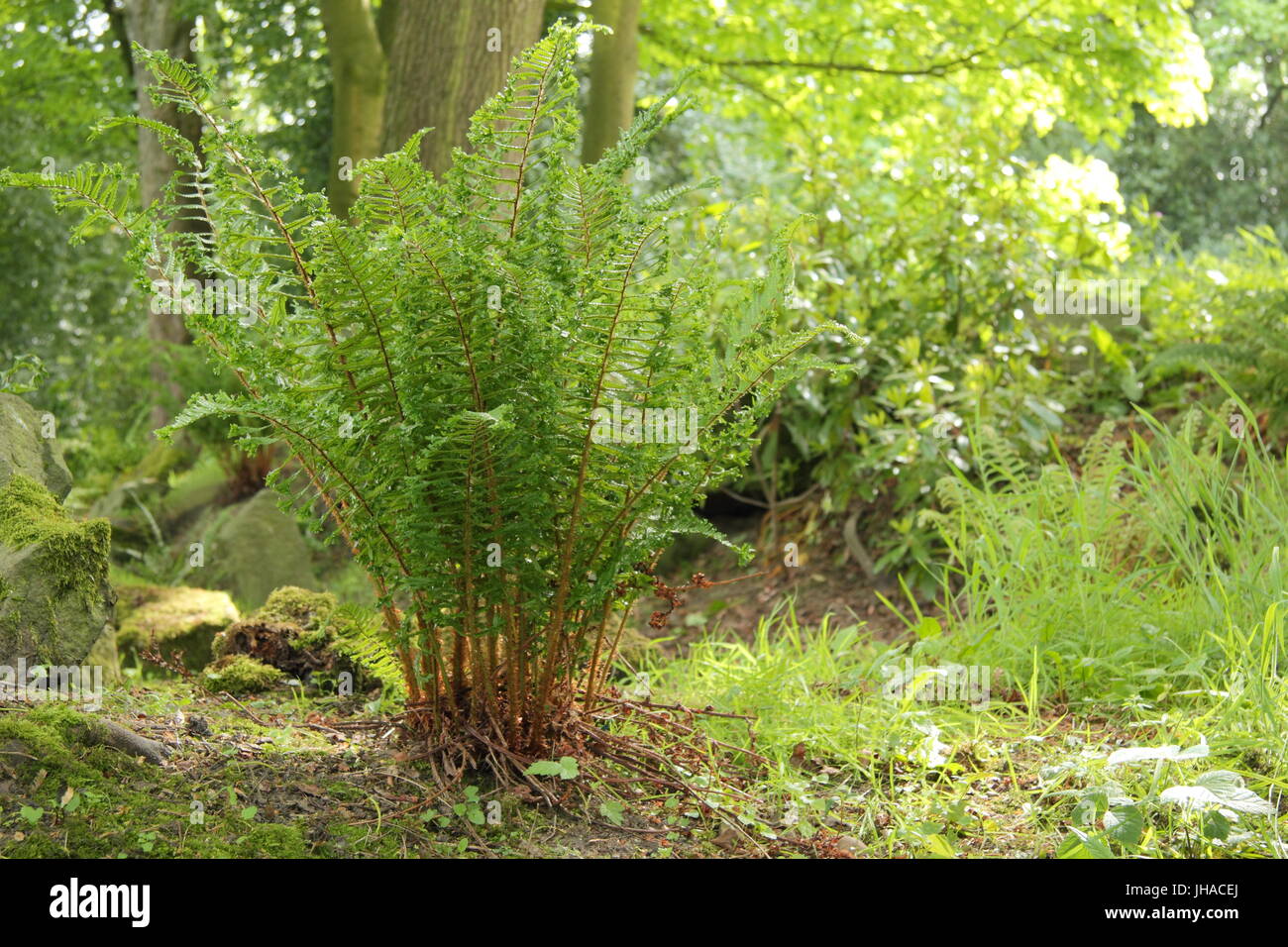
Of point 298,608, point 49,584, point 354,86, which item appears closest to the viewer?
point 49,584

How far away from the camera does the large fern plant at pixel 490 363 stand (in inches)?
86.3

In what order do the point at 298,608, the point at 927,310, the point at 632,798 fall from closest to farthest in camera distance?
the point at 632,798 < the point at 298,608 < the point at 927,310

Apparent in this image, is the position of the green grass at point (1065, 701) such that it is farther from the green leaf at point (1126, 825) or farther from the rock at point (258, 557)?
the rock at point (258, 557)

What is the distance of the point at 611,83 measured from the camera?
674 centimetres

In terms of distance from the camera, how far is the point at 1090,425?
6184mm

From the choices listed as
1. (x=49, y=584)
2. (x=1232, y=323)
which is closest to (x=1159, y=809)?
(x=49, y=584)

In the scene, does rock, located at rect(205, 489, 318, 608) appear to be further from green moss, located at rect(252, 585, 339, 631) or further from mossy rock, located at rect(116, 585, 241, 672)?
green moss, located at rect(252, 585, 339, 631)

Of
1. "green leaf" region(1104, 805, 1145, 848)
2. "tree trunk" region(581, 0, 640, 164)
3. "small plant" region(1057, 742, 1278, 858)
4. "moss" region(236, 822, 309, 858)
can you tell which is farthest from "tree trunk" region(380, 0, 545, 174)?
"green leaf" region(1104, 805, 1145, 848)

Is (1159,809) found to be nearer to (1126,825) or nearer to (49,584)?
(1126,825)

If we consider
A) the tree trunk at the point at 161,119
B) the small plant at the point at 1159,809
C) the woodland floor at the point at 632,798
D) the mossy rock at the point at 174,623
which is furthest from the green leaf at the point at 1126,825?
the tree trunk at the point at 161,119

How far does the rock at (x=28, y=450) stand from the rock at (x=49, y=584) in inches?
9.8

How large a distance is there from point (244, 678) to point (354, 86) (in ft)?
14.4

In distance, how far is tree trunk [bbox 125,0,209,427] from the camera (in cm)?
900

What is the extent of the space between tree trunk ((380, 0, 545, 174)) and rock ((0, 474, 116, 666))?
2931mm
